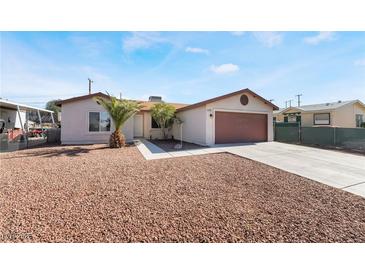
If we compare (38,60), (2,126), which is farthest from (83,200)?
(2,126)

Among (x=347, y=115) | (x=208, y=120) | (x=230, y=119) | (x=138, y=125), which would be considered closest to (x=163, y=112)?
(x=138, y=125)

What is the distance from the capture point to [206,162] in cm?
746

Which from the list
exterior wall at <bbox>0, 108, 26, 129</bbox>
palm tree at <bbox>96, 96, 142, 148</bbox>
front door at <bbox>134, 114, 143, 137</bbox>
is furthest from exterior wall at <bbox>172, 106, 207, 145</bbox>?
exterior wall at <bbox>0, 108, 26, 129</bbox>

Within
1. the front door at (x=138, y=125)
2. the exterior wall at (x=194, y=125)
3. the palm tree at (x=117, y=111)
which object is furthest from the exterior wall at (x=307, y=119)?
the palm tree at (x=117, y=111)

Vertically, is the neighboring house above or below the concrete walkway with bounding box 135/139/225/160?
above

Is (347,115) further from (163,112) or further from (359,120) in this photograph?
(163,112)

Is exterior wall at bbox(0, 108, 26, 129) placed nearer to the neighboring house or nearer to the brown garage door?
the brown garage door

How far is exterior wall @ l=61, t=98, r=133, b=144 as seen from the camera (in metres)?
12.6

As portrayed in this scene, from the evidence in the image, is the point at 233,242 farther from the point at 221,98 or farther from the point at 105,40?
the point at 221,98

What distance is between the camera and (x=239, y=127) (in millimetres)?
13531

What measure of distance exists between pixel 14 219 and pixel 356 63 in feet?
37.2

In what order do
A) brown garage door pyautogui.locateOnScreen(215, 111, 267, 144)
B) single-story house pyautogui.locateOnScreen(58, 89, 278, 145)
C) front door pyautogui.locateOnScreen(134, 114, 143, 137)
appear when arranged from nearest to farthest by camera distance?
1. single-story house pyautogui.locateOnScreen(58, 89, 278, 145)
2. brown garage door pyautogui.locateOnScreen(215, 111, 267, 144)
3. front door pyautogui.locateOnScreen(134, 114, 143, 137)

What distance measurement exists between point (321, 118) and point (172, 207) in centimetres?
2514

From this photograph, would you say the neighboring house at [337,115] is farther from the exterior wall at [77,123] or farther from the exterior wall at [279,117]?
the exterior wall at [77,123]
